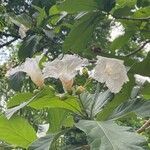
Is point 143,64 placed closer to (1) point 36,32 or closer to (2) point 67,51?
(2) point 67,51

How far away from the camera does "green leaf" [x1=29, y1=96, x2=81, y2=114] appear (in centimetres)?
126

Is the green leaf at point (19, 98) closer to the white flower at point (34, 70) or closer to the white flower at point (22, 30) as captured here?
the white flower at point (34, 70)

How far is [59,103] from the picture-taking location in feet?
4.21

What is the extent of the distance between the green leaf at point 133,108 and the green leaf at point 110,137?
2.6 inches

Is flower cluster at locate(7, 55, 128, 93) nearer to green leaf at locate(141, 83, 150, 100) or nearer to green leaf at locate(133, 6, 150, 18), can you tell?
green leaf at locate(141, 83, 150, 100)

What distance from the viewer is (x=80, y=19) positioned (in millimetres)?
1409

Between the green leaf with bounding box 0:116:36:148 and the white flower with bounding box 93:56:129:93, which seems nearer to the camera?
the white flower with bounding box 93:56:129:93

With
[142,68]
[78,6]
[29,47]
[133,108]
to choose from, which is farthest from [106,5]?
[29,47]

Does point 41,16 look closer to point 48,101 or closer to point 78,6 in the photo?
point 78,6

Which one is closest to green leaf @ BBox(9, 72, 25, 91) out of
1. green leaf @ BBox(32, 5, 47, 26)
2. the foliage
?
the foliage

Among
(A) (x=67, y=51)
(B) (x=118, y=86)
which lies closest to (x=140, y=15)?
(A) (x=67, y=51)

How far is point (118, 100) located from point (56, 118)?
0.62ft

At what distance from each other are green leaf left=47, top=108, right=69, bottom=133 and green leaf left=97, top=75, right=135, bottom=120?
142 mm

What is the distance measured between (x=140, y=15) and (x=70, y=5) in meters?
0.40
